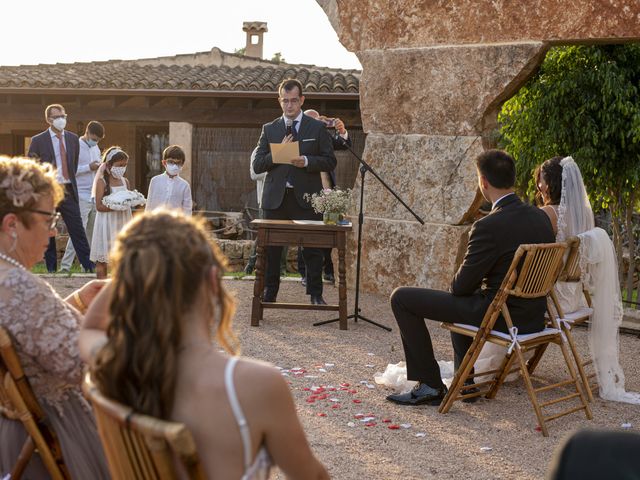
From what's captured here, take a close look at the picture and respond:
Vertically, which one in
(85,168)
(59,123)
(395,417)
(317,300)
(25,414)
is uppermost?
(59,123)

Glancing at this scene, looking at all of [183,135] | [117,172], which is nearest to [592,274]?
[117,172]

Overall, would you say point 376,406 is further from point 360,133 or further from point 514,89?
point 360,133

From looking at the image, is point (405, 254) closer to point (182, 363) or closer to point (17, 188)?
point (17, 188)

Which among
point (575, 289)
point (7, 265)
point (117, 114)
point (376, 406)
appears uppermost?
point (117, 114)

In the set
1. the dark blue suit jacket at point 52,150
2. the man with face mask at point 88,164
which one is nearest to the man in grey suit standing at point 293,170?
the dark blue suit jacket at point 52,150

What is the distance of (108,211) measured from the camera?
30.1 ft

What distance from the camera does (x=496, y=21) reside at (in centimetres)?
845

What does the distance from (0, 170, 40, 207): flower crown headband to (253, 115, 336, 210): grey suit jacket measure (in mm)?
5540

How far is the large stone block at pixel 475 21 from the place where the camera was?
305 inches

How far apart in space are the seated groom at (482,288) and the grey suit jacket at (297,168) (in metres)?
3.09

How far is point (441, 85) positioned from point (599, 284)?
3.70 m

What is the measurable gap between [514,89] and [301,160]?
224 cm

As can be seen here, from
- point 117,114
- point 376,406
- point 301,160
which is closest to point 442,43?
point 301,160

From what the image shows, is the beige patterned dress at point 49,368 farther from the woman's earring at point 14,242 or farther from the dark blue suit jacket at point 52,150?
the dark blue suit jacket at point 52,150
